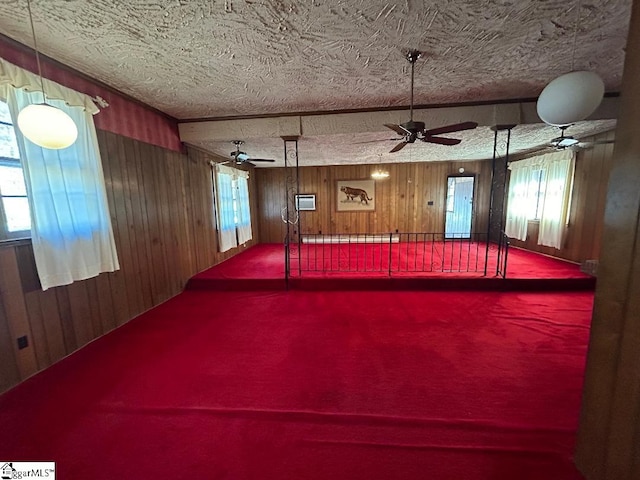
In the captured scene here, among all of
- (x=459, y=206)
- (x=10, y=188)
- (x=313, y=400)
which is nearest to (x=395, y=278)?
(x=313, y=400)

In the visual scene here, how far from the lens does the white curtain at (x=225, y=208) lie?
5.01 m

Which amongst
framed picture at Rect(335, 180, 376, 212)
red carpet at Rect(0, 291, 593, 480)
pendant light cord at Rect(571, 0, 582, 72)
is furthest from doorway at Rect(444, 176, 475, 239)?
pendant light cord at Rect(571, 0, 582, 72)

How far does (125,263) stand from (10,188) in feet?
4.00

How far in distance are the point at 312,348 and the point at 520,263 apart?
4603 mm

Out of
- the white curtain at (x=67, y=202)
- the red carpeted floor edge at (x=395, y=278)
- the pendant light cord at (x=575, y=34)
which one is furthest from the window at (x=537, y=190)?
the white curtain at (x=67, y=202)

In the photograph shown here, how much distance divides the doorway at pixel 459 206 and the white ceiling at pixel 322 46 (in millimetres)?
4260

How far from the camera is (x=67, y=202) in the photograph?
7.21ft

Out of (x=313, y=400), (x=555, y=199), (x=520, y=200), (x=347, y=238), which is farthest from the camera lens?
(x=347, y=238)

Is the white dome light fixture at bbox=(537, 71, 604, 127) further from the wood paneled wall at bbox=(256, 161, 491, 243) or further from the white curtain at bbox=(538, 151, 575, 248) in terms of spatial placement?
the wood paneled wall at bbox=(256, 161, 491, 243)

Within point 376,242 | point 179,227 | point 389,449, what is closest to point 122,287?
point 179,227

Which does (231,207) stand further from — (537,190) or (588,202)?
(588,202)

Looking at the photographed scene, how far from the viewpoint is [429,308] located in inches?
127

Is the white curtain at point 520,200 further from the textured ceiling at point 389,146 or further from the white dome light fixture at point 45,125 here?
the white dome light fixture at point 45,125

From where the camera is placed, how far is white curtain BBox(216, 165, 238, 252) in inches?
197
